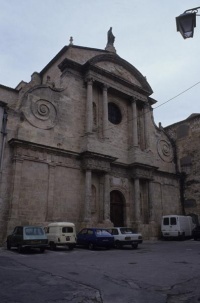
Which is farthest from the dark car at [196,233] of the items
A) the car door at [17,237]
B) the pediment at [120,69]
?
the car door at [17,237]

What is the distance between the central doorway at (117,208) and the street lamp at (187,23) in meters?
16.9

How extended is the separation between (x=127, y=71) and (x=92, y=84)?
16.4 feet

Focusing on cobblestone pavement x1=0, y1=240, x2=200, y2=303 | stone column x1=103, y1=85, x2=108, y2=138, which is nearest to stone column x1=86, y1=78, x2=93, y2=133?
stone column x1=103, y1=85, x2=108, y2=138

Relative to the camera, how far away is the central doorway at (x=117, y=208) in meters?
20.8

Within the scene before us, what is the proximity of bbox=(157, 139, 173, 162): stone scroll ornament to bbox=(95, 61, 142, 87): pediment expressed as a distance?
5.74 meters

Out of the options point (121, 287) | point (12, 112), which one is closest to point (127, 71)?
point (12, 112)

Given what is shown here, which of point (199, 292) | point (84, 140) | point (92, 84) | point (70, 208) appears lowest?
point (199, 292)

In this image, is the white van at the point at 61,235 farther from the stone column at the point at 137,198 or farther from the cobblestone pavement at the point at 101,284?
the stone column at the point at 137,198

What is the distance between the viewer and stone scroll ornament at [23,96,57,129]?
707 inches

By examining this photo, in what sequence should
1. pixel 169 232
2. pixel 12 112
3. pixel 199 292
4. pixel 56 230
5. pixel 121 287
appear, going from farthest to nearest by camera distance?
pixel 169 232
pixel 12 112
pixel 56 230
pixel 121 287
pixel 199 292

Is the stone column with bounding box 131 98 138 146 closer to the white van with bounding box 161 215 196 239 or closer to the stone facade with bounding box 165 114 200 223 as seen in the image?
the stone facade with bounding box 165 114 200 223

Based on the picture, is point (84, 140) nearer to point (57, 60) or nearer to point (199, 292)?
point (57, 60)

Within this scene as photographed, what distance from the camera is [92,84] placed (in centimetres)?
2175

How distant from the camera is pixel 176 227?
2117 centimetres
